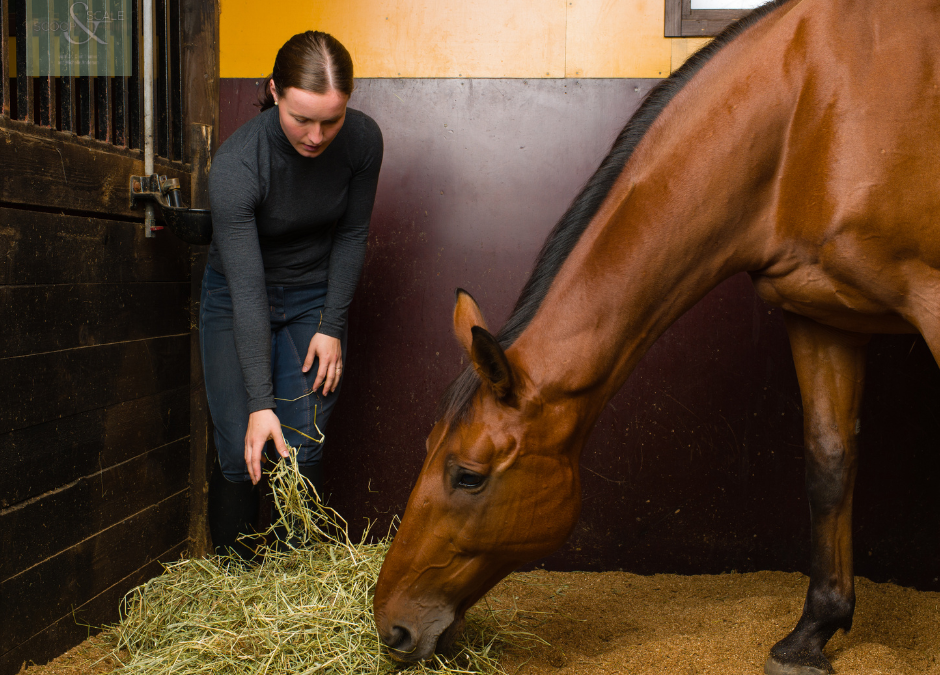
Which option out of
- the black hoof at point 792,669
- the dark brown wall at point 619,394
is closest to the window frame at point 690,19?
the dark brown wall at point 619,394

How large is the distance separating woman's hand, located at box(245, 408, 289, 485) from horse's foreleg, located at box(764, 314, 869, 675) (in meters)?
1.27

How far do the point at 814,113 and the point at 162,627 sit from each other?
193 centimetres

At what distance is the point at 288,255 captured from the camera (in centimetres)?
198

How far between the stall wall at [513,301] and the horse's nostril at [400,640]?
41.7 inches

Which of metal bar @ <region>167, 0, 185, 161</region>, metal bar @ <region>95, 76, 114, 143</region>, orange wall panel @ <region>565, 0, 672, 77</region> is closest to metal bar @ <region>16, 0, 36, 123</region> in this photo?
metal bar @ <region>95, 76, 114, 143</region>

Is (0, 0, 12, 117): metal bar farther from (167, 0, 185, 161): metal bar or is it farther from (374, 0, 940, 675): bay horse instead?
(374, 0, 940, 675): bay horse

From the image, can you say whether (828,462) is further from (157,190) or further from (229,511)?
(157,190)

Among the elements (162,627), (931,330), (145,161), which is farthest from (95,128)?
(931,330)

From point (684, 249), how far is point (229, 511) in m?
1.39

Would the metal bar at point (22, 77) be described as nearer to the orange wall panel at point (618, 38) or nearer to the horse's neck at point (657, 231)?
the horse's neck at point (657, 231)

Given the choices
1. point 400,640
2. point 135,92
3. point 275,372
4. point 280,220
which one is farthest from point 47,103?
point 400,640

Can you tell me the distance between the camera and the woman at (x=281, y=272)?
5.60 ft

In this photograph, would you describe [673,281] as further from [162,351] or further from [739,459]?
[162,351]

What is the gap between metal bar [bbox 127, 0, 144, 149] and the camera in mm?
2088
